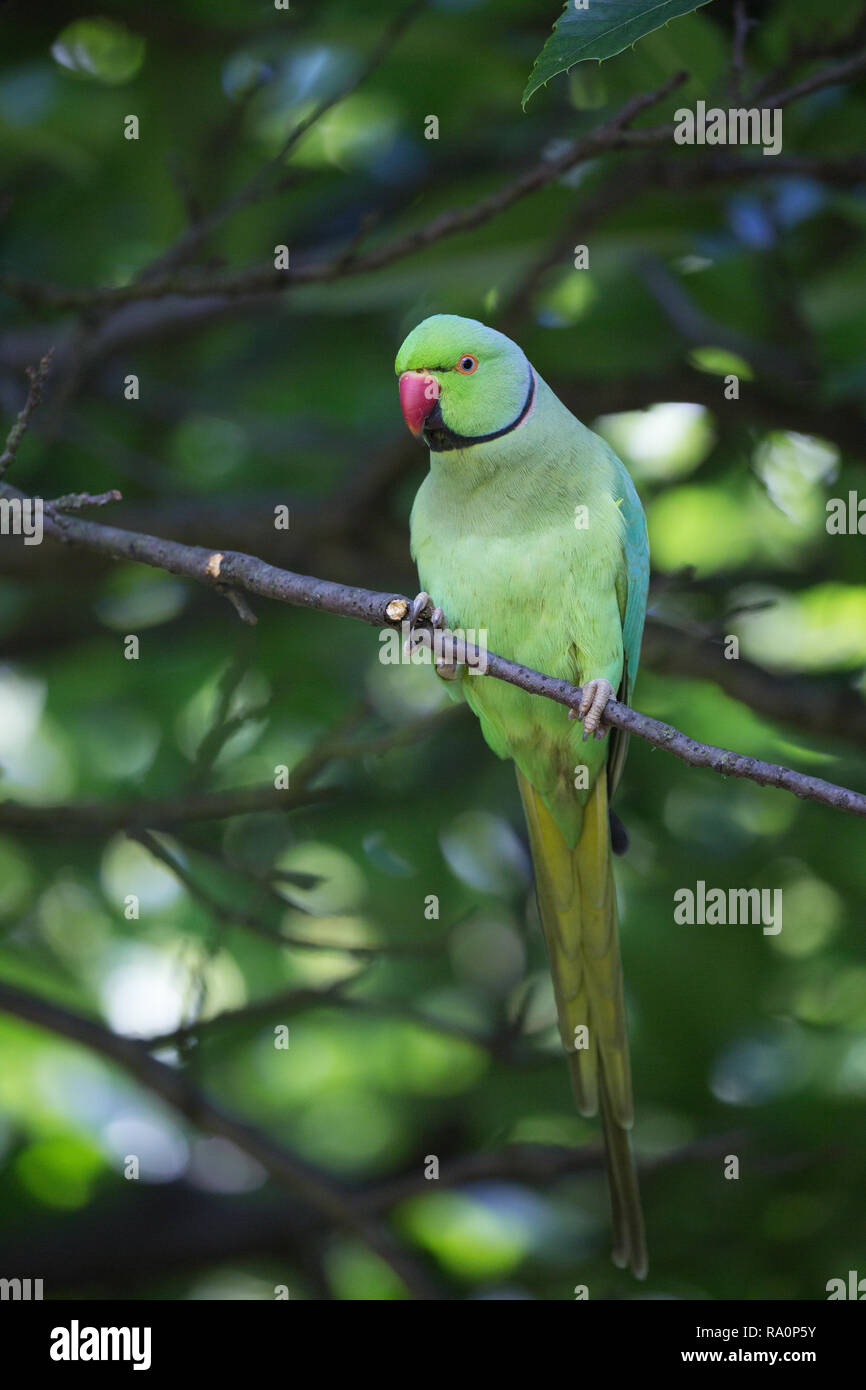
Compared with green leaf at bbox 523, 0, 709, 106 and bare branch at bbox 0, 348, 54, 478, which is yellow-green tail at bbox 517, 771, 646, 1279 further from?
green leaf at bbox 523, 0, 709, 106

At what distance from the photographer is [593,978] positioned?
11.9ft

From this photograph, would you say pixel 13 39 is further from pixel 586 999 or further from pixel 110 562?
pixel 586 999

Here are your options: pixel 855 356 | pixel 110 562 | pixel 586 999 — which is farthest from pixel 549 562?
pixel 110 562

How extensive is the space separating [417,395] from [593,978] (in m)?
1.66

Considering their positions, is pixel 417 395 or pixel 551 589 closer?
pixel 417 395

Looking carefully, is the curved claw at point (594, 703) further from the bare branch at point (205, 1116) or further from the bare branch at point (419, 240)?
the bare branch at point (205, 1116)

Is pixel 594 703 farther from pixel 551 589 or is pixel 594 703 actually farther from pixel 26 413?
pixel 26 413

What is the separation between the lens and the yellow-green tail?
3549 mm

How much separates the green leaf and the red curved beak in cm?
102

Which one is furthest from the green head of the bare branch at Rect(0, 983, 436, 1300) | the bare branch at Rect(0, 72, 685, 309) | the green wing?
the bare branch at Rect(0, 983, 436, 1300)

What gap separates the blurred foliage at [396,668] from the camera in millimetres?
4352

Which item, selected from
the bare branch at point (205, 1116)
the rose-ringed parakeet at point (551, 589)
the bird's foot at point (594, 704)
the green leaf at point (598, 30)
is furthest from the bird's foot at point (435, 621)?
the bare branch at point (205, 1116)

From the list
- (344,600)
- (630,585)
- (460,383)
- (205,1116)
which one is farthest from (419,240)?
(205,1116)

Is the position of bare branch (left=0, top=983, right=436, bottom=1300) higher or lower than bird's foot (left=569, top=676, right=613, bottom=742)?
lower
